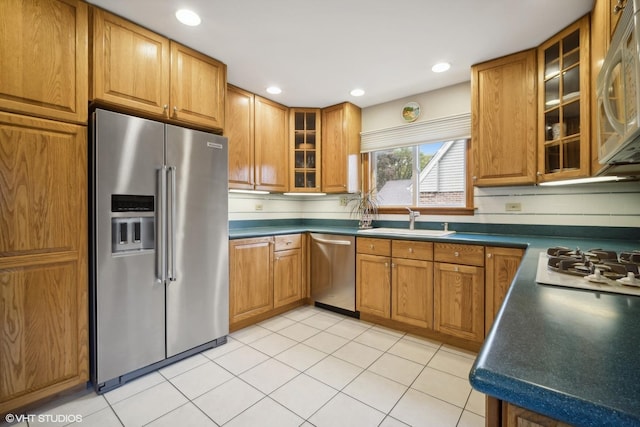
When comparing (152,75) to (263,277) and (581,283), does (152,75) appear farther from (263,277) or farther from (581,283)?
(581,283)

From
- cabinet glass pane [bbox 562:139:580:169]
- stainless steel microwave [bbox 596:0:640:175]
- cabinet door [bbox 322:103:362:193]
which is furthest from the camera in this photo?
cabinet door [bbox 322:103:362:193]

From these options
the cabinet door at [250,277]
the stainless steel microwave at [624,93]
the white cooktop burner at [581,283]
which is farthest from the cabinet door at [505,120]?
the cabinet door at [250,277]

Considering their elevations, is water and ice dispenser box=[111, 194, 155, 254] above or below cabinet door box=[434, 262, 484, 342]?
above

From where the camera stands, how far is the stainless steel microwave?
82 centimetres

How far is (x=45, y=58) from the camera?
164 cm

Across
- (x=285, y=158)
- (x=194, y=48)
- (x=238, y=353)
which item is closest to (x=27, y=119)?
(x=194, y=48)

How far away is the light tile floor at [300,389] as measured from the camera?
1.58 m

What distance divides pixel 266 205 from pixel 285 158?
64cm

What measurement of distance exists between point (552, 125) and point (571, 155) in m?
0.30

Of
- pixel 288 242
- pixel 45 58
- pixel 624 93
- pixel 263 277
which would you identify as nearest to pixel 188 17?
pixel 45 58

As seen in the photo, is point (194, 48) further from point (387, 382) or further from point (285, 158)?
point (387, 382)

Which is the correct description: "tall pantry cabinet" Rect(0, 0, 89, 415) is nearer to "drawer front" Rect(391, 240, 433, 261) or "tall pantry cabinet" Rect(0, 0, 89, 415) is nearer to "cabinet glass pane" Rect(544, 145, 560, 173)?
"drawer front" Rect(391, 240, 433, 261)

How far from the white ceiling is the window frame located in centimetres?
86

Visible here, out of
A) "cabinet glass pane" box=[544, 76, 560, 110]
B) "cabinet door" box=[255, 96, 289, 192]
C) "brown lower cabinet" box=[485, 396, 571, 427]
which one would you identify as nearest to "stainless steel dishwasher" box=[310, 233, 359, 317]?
"cabinet door" box=[255, 96, 289, 192]
